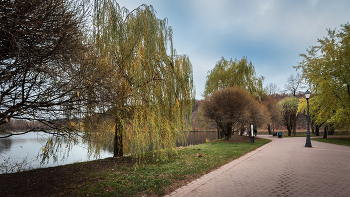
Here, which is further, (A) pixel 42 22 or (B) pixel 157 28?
(B) pixel 157 28

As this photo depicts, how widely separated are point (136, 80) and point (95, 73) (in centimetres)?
171

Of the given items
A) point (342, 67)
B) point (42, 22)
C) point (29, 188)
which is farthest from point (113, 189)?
point (342, 67)

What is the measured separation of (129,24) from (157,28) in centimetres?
117

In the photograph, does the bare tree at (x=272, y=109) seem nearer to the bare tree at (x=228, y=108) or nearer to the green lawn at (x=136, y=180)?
the bare tree at (x=228, y=108)

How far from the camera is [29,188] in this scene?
187 inches

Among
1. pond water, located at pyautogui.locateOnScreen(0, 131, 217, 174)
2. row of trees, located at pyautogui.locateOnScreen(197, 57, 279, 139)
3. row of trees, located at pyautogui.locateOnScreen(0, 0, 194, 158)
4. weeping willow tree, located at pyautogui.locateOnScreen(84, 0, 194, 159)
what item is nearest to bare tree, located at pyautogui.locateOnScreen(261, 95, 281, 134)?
row of trees, located at pyautogui.locateOnScreen(197, 57, 279, 139)

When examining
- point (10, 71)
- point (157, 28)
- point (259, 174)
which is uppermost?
point (157, 28)

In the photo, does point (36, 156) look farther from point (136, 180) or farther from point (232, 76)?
point (232, 76)

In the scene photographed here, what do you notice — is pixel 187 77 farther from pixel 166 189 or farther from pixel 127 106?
pixel 166 189

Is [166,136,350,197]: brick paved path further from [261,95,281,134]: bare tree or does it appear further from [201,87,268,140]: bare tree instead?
[261,95,281,134]: bare tree

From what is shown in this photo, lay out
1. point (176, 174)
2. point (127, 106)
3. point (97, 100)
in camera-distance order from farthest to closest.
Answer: point (127, 106) → point (176, 174) → point (97, 100)

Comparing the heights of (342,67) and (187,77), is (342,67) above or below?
above

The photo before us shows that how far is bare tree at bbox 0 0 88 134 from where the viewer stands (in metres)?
3.34

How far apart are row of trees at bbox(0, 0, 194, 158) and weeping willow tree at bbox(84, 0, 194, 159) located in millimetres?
37
